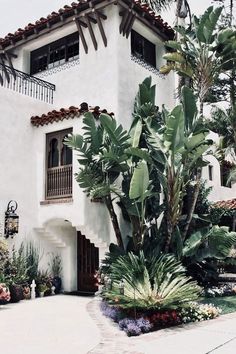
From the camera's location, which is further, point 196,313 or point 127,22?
point 127,22

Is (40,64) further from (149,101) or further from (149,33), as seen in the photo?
(149,101)

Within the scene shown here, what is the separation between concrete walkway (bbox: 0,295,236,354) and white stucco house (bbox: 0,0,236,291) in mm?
4182

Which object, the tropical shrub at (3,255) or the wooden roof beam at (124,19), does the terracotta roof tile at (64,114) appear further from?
the tropical shrub at (3,255)

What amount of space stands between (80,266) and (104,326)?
6805mm

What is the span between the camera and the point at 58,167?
15273 millimetres

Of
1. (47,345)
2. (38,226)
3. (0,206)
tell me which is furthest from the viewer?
(38,226)

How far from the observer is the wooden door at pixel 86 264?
16047mm

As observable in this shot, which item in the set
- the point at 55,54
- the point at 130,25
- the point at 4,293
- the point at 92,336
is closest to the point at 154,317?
the point at 92,336

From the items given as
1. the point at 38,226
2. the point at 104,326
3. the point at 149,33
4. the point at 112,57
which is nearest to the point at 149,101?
the point at 112,57

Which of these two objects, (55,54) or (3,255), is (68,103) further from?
(3,255)

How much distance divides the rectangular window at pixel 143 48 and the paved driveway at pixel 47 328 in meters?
10.8

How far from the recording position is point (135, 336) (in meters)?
8.84

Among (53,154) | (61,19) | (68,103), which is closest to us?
(53,154)

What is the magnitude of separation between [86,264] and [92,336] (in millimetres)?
7714
